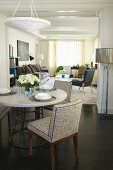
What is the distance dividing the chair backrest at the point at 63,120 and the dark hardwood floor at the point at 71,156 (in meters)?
0.46

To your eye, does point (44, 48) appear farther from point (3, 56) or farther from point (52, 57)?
point (3, 56)

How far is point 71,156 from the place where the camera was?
2904mm

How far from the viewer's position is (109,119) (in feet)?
15.0

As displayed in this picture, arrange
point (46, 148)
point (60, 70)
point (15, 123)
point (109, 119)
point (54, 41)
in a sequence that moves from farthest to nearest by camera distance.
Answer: point (54, 41), point (60, 70), point (109, 119), point (15, 123), point (46, 148)

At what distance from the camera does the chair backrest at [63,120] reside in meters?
2.33

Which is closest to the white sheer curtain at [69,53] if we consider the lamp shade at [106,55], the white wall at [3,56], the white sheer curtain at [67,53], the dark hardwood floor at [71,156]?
the white sheer curtain at [67,53]

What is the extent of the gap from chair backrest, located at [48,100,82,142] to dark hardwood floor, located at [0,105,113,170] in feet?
1.51

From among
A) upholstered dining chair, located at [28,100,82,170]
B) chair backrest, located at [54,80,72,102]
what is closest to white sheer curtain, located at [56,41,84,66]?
chair backrest, located at [54,80,72,102]

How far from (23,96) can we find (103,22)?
279 cm

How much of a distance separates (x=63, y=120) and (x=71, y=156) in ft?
2.62

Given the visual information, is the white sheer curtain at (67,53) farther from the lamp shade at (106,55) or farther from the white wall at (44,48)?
the lamp shade at (106,55)

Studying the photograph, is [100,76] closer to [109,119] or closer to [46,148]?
[109,119]

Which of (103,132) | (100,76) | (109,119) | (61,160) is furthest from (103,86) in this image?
(61,160)

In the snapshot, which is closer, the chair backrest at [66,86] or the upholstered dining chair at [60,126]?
the upholstered dining chair at [60,126]
